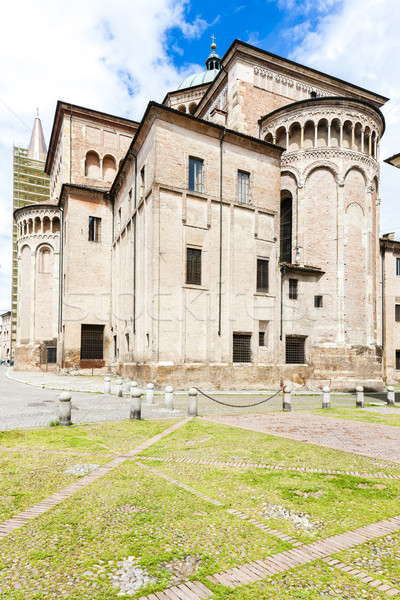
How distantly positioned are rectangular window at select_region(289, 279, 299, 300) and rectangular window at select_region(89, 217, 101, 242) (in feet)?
49.1

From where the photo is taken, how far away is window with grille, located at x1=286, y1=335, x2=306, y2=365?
24.4 metres

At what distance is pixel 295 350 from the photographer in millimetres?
24719

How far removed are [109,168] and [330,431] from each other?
101 feet

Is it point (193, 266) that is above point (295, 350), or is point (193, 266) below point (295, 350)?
above

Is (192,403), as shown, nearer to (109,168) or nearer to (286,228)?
(286,228)

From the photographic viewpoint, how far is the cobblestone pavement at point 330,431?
826 cm

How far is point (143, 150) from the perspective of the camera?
22.7 meters

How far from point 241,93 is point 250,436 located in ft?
84.2

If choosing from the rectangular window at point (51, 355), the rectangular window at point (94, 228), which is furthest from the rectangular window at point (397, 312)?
the rectangular window at point (51, 355)

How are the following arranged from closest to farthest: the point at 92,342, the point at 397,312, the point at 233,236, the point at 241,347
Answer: the point at 241,347 → the point at 233,236 → the point at 92,342 → the point at 397,312

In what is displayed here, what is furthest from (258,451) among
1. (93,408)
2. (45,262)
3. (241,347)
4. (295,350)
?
(45,262)

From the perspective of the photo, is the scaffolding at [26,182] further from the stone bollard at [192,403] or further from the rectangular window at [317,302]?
the stone bollard at [192,403]

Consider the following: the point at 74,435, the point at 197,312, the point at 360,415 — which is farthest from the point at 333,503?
the point at 197,312

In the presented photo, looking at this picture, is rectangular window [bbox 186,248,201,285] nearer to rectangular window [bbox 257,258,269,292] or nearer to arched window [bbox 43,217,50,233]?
rectangular window [bbox 257,258,269,292]
